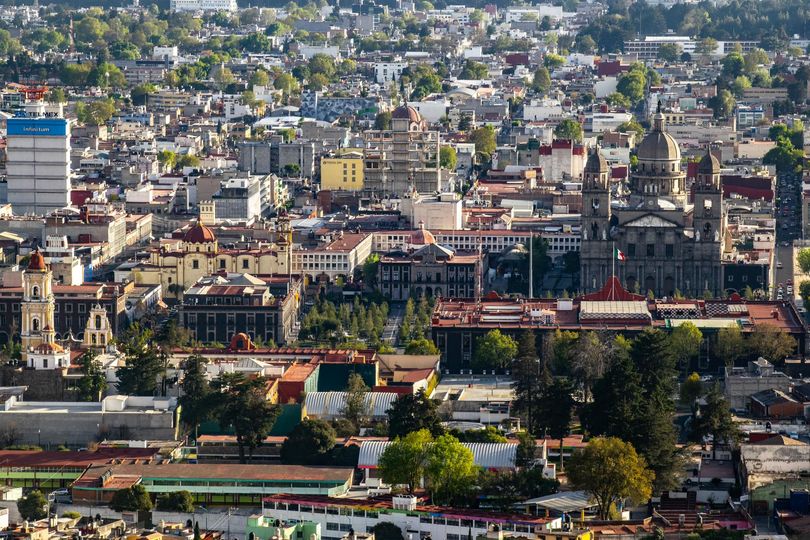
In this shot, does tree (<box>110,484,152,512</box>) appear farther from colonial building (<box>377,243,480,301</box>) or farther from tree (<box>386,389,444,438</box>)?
colonial building (<box>377,243,480,301</box>)

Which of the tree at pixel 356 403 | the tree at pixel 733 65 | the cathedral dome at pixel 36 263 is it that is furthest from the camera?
the tree at pixel 733 65

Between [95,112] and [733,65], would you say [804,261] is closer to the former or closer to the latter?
[95,112]

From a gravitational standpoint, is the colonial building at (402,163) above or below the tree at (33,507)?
above

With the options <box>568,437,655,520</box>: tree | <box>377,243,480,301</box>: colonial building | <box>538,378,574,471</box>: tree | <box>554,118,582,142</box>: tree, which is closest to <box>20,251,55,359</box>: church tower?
<box>538,378,574,471</box>: tree

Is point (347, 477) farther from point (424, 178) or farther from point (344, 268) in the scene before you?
point (424, 178)

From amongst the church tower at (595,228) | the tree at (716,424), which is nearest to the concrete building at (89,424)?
the tree at (716,424)

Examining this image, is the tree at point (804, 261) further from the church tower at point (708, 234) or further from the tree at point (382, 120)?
the tree at point (382, 120)

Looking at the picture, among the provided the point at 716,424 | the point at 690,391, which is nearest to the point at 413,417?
the point at 716,424
